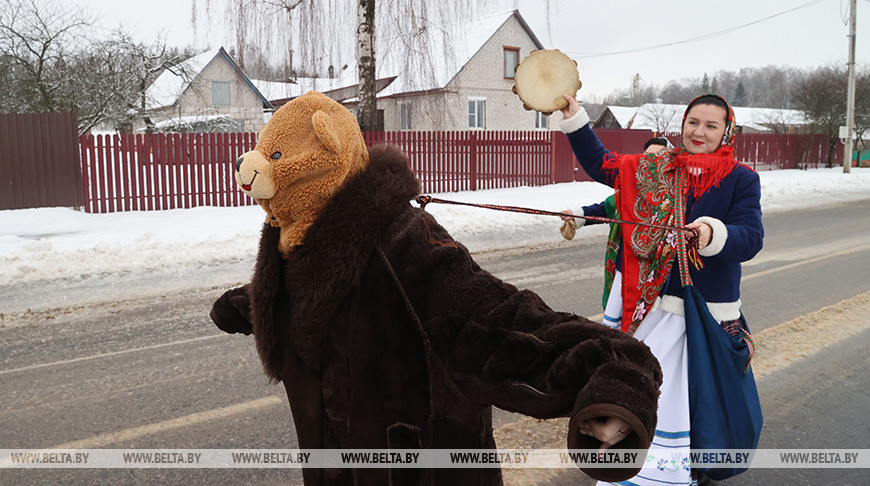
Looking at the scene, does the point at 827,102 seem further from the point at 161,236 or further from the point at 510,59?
the point at 161,236

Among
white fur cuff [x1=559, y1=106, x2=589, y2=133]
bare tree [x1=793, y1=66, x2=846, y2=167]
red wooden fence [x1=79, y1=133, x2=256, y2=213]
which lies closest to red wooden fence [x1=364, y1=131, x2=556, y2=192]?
red wooden fence [x1=79, y1=133, x2=256, y2=213]

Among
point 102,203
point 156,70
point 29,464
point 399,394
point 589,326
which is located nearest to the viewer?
point 589,326

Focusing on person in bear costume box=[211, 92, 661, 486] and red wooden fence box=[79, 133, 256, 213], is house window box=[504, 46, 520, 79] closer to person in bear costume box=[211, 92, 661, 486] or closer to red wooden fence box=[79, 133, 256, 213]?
red wooden fence box=[79, 133, 256, 213]

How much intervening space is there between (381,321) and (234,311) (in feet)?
2.39

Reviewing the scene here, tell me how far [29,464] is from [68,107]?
18344mm

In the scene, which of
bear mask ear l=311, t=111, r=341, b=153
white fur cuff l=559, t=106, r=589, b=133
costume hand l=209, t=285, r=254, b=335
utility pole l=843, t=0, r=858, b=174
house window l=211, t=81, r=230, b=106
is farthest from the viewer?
house window l=211, t=81, r=230, b=106

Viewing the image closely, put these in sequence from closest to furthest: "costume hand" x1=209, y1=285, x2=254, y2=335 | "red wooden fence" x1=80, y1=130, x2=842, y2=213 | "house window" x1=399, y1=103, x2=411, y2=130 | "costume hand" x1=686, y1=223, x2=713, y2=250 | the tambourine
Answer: "costume hand" x1=209, y1=285, x2=254, y2=335 < "costume hand" x1=686, y1=223, x2=713, y2=250 < the tambourine < "red wooden fence" x1=80, y1=130, x2=842, y2=213 < "house window" x1=399, y1=103, x2=411, y2=130

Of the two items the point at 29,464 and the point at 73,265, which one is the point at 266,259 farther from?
the point at 73,265

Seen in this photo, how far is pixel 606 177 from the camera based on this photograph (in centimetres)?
316

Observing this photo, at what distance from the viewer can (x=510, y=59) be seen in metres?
33.4

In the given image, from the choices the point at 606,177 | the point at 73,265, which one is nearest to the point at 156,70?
the point at 73,265

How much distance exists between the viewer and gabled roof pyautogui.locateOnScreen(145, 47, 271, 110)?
76.5 ft

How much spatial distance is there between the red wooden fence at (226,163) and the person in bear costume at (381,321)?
268 inches

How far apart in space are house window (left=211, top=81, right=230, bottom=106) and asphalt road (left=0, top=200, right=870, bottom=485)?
1279 inches
